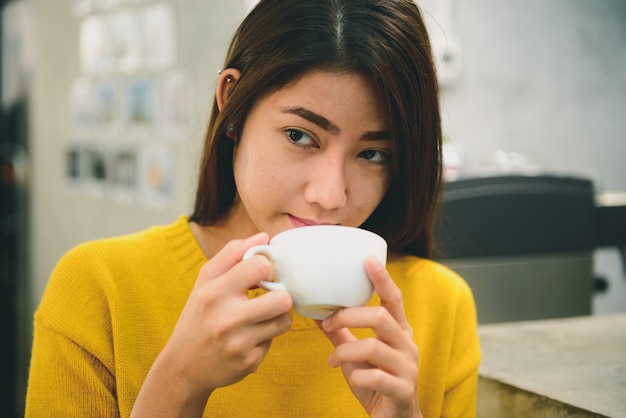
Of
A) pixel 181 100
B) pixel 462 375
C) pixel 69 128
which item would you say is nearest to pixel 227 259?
pixel 462 375

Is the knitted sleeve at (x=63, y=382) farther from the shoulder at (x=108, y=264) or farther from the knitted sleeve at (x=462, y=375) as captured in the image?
the knitted sleeve at (x=462, y=375)

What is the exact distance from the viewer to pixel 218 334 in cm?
67

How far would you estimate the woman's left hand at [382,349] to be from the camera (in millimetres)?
682

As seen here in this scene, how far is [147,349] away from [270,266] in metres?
0.40

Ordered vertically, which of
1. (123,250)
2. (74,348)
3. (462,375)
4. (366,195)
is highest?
(366,195)

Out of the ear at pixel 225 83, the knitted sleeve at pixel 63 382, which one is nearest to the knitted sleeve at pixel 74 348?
the knitted sleeve at pixel 63 382

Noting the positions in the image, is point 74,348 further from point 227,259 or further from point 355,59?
point 355,59

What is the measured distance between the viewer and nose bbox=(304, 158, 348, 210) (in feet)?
2.70

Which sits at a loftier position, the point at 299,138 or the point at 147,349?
the point at 299,138

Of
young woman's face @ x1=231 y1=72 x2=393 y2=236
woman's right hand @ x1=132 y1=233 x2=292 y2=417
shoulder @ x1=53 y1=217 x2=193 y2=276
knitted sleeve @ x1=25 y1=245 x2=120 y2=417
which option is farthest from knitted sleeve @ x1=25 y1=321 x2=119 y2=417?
young woman's face @ x1=231 y1=72 x2=393 y2=236

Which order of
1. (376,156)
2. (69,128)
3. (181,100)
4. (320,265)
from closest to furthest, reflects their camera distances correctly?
(320,265) → (376,156) → (181,100) → (69,128)

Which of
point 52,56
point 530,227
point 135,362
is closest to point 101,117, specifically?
point 52,56

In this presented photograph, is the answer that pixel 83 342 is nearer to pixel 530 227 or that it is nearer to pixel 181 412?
pixel 181 412

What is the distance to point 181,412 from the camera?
29.5 inches
